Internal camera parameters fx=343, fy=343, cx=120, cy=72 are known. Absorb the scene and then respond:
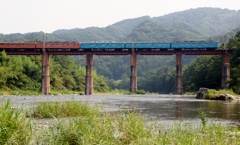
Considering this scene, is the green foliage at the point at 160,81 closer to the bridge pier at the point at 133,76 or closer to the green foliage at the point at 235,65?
the bridge pier at the point at 133,76

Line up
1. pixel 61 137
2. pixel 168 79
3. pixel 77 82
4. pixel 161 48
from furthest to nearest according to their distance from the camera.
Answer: pixel 168 79, pixel 77 82, pixel 161 48, pixel 61 137

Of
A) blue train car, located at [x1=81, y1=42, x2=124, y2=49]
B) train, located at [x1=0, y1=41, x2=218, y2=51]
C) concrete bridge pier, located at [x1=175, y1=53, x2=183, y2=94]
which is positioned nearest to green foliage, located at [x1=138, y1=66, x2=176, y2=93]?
concrete bridge pier, located at [x1=175, y1=53, x2=183, y2=94]

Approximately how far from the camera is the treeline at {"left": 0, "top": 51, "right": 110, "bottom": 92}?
268 feet

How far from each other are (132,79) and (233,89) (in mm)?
32505

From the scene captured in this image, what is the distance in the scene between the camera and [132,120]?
1188cm

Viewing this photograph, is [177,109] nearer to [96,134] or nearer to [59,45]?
[96,134]

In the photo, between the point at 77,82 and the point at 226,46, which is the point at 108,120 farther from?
the point at 77,82

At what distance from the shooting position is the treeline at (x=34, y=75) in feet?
268

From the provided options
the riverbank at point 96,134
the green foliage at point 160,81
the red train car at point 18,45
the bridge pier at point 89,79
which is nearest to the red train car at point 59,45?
the red train car at point 18,45

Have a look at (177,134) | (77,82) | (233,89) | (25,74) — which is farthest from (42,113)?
(77,82)

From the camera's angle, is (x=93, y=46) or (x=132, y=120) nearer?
(x=132, y=120)

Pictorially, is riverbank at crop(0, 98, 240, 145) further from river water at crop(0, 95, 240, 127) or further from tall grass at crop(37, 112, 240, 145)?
river water at crop(0, 95, 240, 127)

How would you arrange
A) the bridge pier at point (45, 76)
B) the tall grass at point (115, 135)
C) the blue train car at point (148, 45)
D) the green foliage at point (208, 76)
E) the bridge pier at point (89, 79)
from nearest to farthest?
the tall grass at point (115, 135) < the blue train car at point (148, 45) < the bridge pier at point (45, 76) < the green foliage at point (208, 76) < the bridge pier at point (89, 79)

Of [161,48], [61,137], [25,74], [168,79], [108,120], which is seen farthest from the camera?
[168,79]
